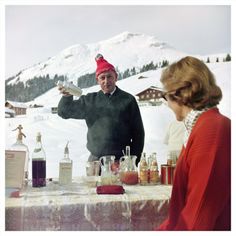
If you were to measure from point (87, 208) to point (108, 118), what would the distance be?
548mm

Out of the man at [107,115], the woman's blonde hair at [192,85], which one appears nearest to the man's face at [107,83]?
the man at [107,115]

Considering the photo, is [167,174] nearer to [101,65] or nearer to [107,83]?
[107,83]

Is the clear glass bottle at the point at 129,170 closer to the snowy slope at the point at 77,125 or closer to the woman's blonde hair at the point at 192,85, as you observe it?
the snowy slope at the point at 77,125

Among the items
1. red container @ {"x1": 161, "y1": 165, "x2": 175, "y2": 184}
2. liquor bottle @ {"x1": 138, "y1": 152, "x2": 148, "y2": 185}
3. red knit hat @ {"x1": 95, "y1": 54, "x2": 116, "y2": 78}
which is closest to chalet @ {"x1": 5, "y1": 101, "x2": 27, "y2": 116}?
red knit hat @ {"x1": 95, "y1": 54, "x2": 116, "y2": 78}

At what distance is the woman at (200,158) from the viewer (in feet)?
6.39

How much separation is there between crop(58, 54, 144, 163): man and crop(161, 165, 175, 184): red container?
184 mm

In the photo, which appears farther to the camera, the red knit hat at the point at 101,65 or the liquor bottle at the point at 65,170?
the red knit hat at the point at 101,65

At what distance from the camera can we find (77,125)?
7.36 ft

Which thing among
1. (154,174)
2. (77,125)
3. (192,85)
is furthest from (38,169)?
(192,85)

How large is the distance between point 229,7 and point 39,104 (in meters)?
1.15

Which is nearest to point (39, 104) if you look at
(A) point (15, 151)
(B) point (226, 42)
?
(A) point (15, 151)

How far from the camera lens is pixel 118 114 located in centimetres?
227

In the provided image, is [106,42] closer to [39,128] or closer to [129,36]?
[129,36]

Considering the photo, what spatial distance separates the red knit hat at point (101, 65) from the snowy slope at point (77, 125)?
9 centimetres
